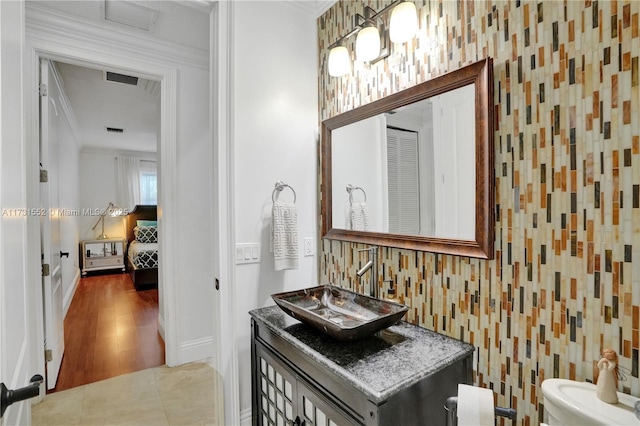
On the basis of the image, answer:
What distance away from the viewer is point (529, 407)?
3.53ft

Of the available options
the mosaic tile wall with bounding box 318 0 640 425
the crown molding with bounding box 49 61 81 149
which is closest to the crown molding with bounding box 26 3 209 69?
the crown molding with bounding box 49 61 81 149

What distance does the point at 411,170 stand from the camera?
1.50 metres

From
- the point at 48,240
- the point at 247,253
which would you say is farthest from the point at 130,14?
the point at 247,253

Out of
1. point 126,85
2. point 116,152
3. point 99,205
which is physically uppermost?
point 126,85

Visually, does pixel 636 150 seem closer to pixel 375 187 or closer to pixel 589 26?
pixel 589 26

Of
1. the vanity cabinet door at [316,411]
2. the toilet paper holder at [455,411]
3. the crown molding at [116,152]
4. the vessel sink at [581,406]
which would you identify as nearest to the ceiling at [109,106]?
the crown molding at [116,152]

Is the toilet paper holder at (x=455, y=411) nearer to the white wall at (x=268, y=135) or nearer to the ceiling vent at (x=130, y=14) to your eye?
the white wall at (x=268, y=135)

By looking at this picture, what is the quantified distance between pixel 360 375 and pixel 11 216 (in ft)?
3.38

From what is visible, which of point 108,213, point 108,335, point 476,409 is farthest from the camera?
point 108,213

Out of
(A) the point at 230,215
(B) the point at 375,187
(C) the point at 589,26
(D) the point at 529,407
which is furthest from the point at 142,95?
(D) the point at 529,407

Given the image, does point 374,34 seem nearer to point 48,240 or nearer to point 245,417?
point 245,417

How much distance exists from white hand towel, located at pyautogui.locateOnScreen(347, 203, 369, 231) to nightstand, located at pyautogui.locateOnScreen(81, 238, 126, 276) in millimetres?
5690

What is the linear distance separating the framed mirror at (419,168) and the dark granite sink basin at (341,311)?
298 mm

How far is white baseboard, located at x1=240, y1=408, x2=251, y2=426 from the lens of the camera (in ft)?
5.86
